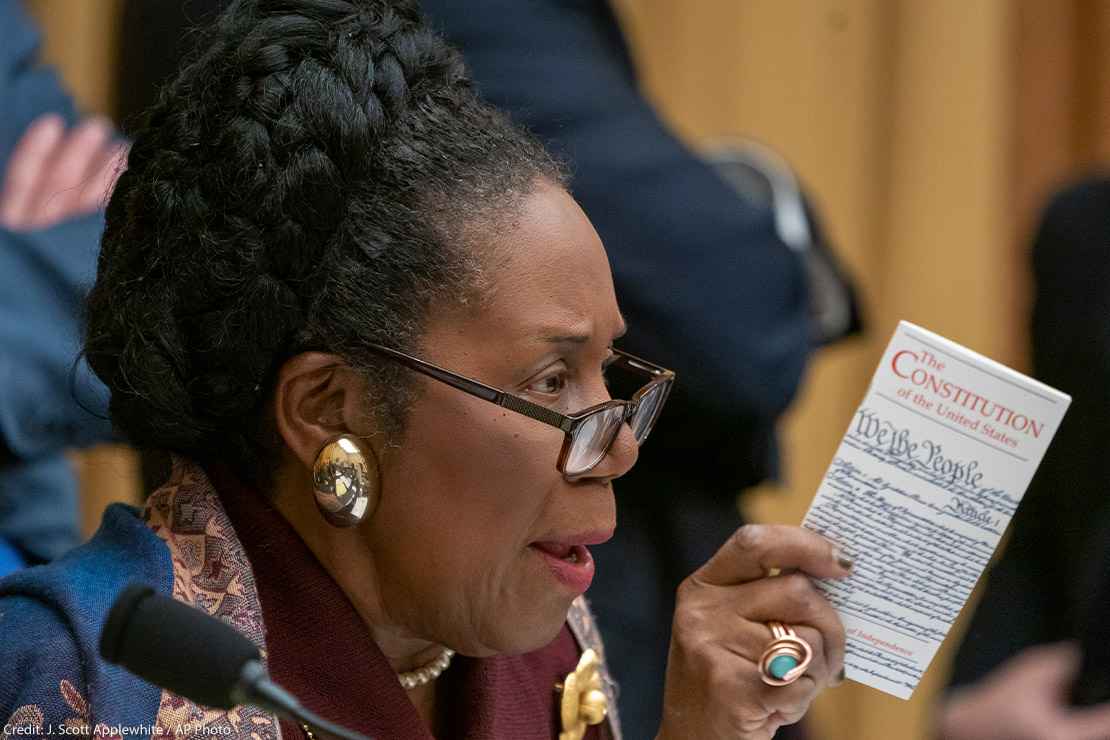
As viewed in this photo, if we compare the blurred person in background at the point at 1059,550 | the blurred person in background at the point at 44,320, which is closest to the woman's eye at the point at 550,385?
the blurred person in background at the point at 44,320

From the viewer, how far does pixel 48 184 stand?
201 cm

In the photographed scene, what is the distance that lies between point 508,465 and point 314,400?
0.16m

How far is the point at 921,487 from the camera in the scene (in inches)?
51.5

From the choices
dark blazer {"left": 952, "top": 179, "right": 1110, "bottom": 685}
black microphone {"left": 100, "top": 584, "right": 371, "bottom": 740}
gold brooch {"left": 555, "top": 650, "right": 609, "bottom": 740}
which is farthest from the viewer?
dark blazer {"left": 952, "top": 179, "right": 1110, "bottom": 685}

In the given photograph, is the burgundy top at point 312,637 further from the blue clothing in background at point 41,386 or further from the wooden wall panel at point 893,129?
the wooden wall panel at point 893,129

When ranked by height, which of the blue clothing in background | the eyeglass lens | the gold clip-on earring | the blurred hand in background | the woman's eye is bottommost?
the blue clothing in background

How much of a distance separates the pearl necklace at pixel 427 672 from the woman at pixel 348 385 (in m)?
0.08

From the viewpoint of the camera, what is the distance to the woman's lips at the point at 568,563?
131 centimetres

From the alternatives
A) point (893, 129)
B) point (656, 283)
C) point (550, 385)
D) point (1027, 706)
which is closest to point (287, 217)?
point (550, 385)

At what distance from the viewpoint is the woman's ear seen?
127 centimetres

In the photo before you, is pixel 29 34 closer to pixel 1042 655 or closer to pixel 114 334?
pixel 114 334

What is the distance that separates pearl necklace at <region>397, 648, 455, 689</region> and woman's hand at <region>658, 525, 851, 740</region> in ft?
0.65

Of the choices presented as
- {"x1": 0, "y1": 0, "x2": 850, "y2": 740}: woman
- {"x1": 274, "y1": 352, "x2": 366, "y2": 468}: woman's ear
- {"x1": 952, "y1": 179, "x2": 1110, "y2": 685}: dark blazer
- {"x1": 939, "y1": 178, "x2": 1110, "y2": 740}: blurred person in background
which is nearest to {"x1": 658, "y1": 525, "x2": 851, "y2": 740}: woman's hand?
{"x1": 0, "y1": 0, "x2": 850, "y2": 740}: woman

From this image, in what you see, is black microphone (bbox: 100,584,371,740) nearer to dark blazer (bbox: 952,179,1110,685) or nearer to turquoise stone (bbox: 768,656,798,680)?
turquoise stone (bbox: 768,656,798,680)
